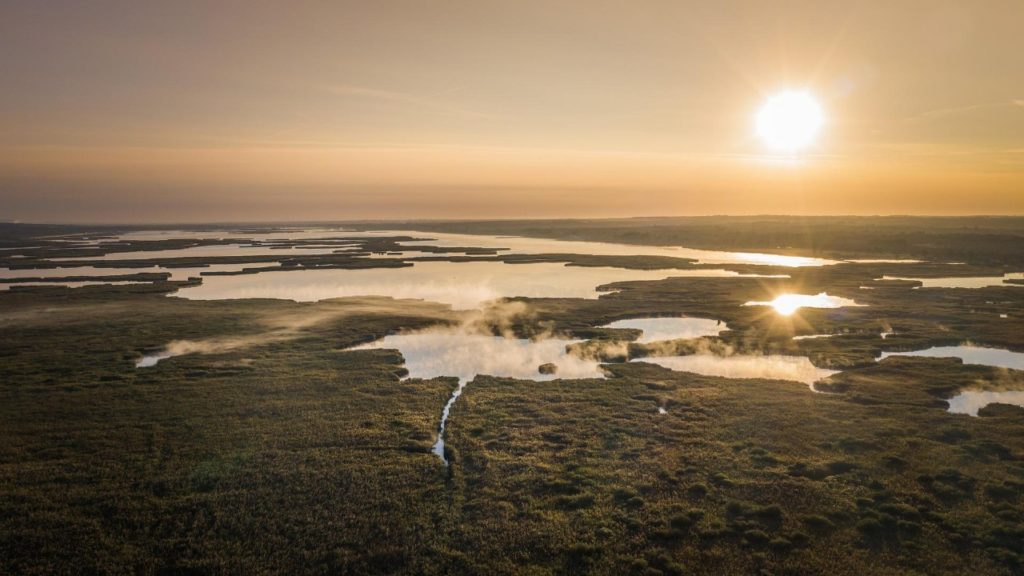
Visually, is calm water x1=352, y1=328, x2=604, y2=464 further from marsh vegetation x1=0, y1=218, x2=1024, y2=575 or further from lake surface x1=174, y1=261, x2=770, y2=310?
lake surface x1=174, y1=261, x2=770, y2=310

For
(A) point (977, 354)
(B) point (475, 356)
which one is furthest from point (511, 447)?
(A) point (977, 354)

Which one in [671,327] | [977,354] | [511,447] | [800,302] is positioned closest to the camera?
[511,447]

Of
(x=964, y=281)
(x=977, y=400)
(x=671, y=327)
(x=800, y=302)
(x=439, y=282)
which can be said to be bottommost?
(x=977, y=400)

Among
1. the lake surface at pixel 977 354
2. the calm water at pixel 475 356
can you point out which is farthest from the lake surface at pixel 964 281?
the calm water at pixel 475 356

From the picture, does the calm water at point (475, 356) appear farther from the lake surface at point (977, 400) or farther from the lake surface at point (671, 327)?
the lake surface at point (977, 400)

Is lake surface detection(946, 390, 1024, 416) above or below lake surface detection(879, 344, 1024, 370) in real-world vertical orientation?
below

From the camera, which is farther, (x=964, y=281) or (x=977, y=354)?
(x=964, y=281)

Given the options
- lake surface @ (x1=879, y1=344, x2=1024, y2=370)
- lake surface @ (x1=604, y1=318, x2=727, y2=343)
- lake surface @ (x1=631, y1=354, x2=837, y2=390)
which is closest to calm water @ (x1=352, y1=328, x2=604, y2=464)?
lake surface @ (x1=631, y1=354, x2=837, y2=390)

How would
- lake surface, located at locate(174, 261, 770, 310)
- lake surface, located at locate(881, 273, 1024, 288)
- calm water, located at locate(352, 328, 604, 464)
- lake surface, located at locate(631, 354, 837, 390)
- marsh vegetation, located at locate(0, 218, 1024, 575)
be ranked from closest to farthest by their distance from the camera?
1. marsh vegetation, located at locate(0, 218, 1024, 575)
2. lake surface, located at locate(631, 354, 837, 390)
3. calm water, located at locate(352, 328, 604, 464)
4. lake surface, located at locate(174, 261, 770, 310)
5. lake surface, located at locate(881, 273, 1024, 288)

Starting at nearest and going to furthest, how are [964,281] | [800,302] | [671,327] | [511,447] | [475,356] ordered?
[511,447]
[475,356]
[671,327]
[800,302]
[964,281]

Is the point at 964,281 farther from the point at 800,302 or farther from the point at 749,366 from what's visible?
the point at 749,366
